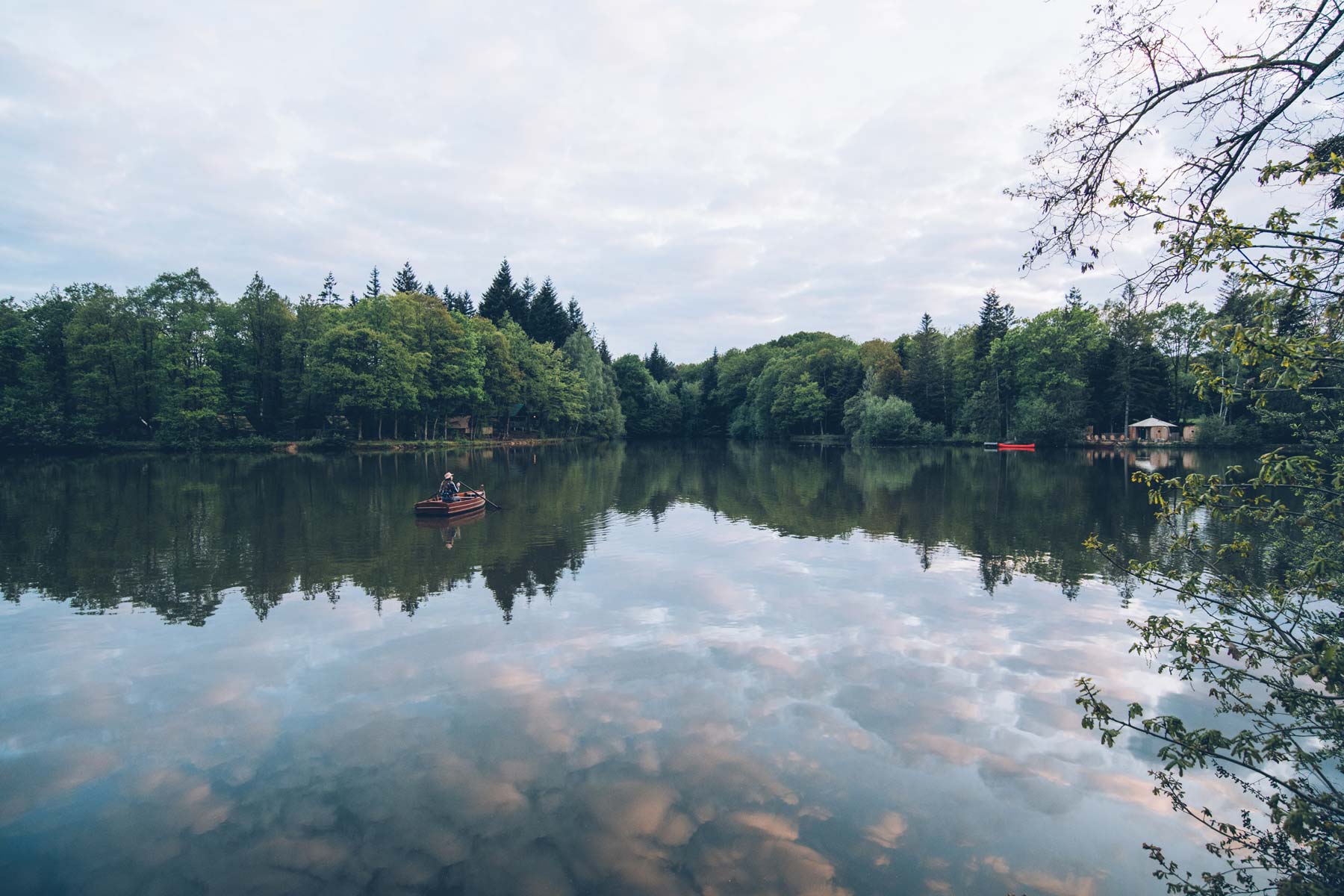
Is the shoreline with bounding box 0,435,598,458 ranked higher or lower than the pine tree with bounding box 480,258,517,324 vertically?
lower

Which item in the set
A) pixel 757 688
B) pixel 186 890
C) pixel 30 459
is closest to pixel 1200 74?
pixel 757 688

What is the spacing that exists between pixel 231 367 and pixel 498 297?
112ft

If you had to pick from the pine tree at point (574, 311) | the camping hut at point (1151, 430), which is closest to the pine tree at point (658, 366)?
the pine tree at point (574, 311)

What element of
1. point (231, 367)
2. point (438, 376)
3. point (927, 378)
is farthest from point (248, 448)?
point (927, 378)

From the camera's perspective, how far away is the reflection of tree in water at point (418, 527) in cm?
1502

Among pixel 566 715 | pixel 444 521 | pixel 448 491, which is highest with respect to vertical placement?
pixel 448 491

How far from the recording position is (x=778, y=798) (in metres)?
6.61

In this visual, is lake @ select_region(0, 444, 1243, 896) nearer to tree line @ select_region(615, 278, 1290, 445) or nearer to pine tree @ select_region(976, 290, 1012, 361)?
tree line @ select_region(615, 278, 1290, 445)

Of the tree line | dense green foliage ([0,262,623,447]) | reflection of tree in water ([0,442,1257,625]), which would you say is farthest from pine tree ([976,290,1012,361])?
dense green foliage ([0,262,623,447])

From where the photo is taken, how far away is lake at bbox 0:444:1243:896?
5.79m

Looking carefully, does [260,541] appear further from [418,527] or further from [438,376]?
[438,376]

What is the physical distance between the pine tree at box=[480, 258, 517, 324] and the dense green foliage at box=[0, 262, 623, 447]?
15479mm

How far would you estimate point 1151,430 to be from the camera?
63.8 metres

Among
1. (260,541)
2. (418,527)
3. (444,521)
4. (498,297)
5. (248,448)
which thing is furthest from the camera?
(498,297)
